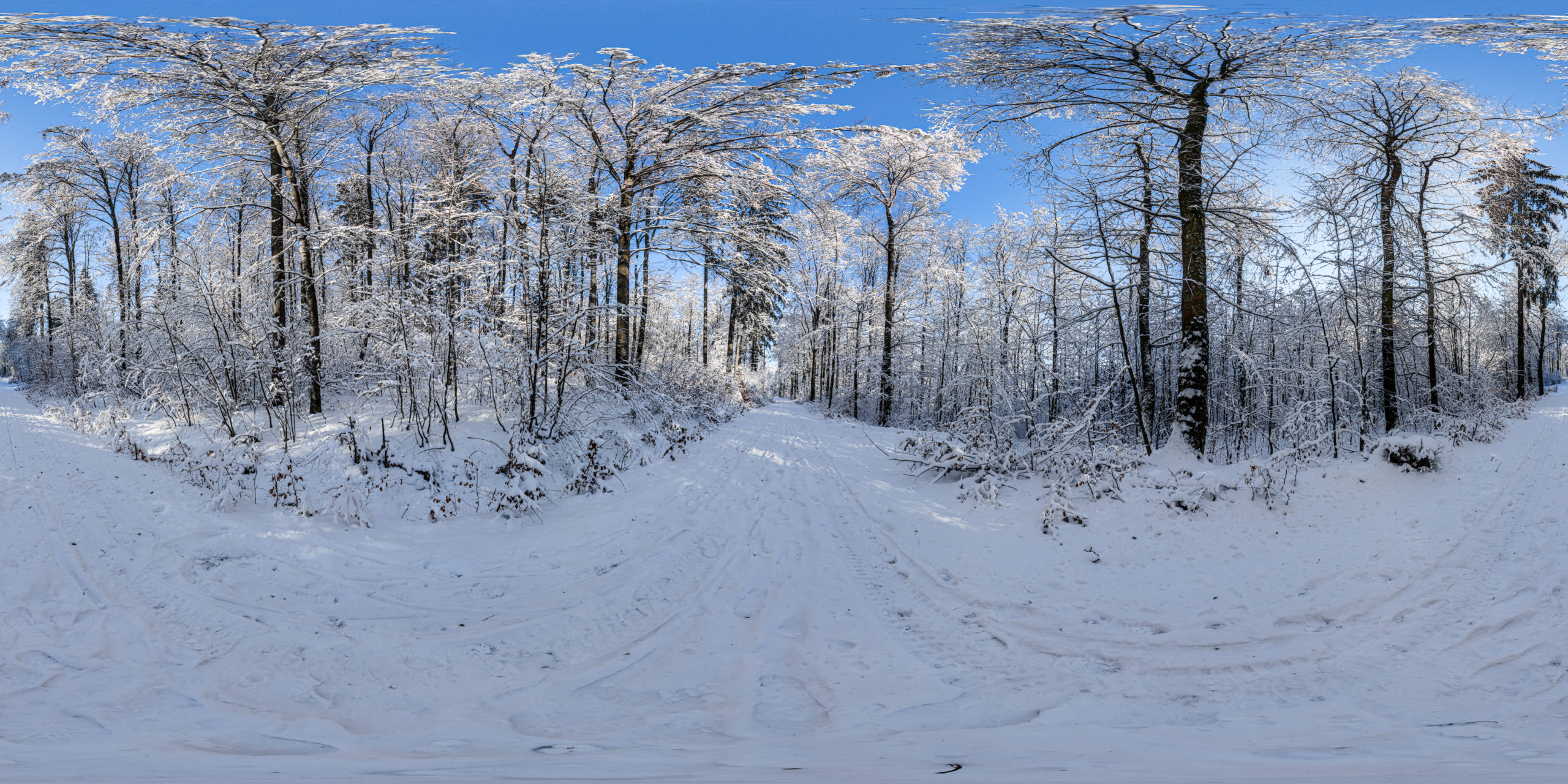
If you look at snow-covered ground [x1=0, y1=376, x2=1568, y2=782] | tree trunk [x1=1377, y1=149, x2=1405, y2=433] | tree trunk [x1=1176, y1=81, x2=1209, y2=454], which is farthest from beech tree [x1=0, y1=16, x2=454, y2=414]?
tree trunk [x1=1377, y1=149, x2=1405, y2=433]

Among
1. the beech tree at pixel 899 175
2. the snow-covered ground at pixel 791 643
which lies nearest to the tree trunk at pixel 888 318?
the beech tree at pixel 899 175

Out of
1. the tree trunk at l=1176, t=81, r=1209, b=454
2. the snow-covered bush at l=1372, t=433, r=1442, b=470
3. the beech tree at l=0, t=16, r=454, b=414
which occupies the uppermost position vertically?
the beech tree at l=0, t=16, r=454, b=414

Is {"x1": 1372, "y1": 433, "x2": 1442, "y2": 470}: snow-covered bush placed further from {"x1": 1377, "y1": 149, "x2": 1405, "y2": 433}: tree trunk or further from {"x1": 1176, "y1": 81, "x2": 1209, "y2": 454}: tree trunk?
{"x1": 1377, "y1": 149, "x2": 1405, "y2": 433}: tree trunk

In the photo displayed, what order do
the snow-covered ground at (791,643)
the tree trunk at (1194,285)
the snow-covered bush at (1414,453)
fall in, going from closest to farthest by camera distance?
the snow-covered ground at (791,643) → the snow-covered bush at (1414,453) → the tree trunk at (1194,285)

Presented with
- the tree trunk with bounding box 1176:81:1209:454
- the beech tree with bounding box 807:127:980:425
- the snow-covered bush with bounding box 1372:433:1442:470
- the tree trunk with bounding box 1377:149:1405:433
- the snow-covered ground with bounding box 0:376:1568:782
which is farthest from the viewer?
the beech tree with bounding box 807:127:980:425

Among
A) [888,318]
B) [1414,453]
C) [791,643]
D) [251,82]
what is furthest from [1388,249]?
[251,82]

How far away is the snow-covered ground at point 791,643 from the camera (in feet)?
7.91

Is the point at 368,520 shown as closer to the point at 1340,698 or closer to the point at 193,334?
the point at 1340,698

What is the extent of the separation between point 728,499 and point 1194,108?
7.84 m

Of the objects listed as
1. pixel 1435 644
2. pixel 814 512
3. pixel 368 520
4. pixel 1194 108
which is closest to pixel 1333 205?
pixel 1194 108

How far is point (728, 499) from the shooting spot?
22.8 feet

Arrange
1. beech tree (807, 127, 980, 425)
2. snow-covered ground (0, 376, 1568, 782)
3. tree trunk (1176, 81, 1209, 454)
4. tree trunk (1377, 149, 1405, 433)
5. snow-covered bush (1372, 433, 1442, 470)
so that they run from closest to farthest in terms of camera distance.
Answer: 1. snow-covered ground (0, 376, 1568, 782)
2. snow-covered bush (1372, 433, 1442, 470)
3. tree trunk (1176, 81, 1209, 454)
4. tree trunk (1377, 149, 1405, 433)
5. beech tree (807, 127, 980, 425)

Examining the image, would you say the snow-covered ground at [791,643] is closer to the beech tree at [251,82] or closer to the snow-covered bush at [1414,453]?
the snow-covered bush at [1414,453]

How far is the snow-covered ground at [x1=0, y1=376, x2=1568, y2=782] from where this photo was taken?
7.91 ft
